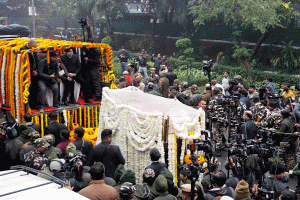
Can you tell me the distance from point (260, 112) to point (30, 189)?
277 inches

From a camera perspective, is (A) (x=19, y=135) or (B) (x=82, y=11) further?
(B) (x=82, y=11)

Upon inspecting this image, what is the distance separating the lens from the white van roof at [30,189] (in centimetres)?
418

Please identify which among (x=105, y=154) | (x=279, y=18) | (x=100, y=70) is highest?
(x=279, y=18)

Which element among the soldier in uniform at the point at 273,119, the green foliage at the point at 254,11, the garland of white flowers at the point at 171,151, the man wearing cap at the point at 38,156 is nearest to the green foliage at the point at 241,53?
the green foliage at the point at 254,11

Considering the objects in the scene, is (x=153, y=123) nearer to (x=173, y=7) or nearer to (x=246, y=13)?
(x=246, y=13)

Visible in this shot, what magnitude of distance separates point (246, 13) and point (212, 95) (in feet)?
27.6

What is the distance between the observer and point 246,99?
11773 millimetres

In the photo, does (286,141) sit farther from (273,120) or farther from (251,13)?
(251,13)

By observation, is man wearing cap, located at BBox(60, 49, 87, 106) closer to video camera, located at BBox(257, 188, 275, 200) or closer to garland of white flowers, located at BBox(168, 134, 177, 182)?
garland of white flowers, located at BBox(168, 134, 177, 182)

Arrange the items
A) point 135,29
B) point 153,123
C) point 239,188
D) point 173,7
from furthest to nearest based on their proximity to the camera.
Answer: point 135,29
point 173,7
point 153,123
point 239,188

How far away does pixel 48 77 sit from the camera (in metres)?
10.2

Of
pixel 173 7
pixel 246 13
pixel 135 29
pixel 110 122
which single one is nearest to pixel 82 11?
pixel 135 29

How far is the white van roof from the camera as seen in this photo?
4.18 meters

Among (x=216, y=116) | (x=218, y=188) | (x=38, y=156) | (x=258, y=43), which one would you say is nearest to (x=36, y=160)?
(x=38, y=156)
